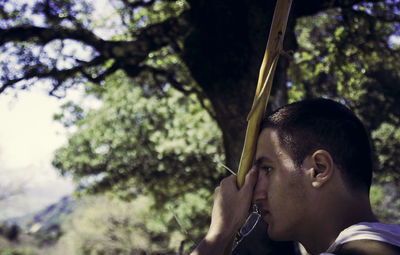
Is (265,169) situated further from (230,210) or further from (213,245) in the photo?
(213,245)

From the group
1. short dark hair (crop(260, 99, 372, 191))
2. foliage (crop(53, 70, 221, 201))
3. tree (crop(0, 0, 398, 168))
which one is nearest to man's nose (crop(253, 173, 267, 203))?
short dark hair (crop(260, 99, 372, 191))

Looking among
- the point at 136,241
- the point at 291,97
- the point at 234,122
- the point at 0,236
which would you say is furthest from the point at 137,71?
the point at 0,236

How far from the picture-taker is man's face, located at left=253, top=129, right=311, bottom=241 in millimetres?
1830

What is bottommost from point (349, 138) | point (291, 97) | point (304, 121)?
point (291, 97)

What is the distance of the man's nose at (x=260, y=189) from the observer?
1.94m

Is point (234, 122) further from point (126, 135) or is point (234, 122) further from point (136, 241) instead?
point (136, 241)

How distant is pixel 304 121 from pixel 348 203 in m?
0.47

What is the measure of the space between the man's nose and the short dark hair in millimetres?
192

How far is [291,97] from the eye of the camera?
9.63 m

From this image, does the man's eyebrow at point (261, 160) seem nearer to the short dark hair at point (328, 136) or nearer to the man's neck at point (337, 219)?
the short dark hair at point (328, 136)

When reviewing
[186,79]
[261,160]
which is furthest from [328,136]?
[186,79]

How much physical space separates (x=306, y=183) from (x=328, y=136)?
261 mm

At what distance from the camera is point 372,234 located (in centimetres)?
139

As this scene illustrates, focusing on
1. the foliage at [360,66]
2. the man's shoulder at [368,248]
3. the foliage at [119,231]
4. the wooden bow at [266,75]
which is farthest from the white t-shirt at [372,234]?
the foliage at [119,231]
